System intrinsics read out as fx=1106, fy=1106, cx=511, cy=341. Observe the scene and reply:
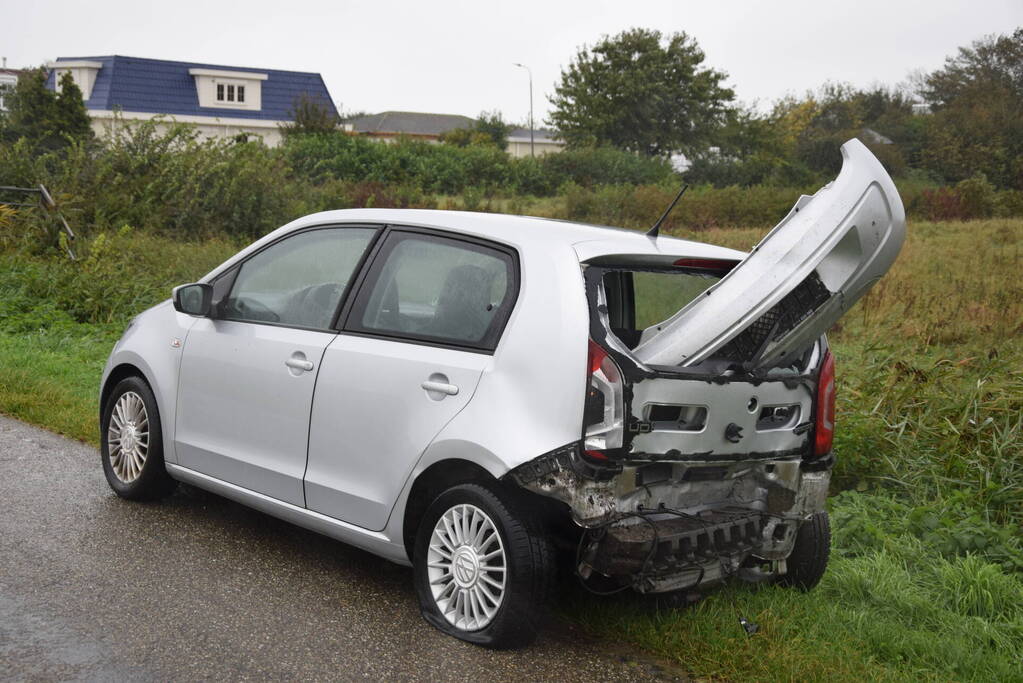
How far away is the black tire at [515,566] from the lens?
4.09 meters

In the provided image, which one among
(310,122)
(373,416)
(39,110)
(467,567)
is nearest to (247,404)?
(373,416)

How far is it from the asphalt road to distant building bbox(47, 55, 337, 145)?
5422 cm

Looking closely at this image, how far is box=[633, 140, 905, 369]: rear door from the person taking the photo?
387 centimetres

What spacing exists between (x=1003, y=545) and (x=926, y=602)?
1147mm

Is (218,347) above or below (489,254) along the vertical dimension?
below

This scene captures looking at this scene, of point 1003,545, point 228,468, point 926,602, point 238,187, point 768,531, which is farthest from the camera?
point 238,187

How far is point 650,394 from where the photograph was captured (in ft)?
13.0

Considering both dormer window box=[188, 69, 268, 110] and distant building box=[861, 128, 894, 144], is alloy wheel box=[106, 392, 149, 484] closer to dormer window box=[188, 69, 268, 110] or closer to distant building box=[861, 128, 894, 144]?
distant building box=[861, 128, 894, 144]

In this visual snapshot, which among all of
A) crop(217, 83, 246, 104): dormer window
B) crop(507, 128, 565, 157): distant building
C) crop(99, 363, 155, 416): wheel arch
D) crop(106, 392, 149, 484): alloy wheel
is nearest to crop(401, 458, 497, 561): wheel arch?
crop(106, 392, 149, 484): alloy wheel

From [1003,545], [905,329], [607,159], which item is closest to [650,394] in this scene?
[1003,545]

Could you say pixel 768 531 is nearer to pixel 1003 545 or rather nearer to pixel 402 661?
pixel 402 661

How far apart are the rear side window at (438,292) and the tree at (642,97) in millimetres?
58176

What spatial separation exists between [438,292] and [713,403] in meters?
1.27

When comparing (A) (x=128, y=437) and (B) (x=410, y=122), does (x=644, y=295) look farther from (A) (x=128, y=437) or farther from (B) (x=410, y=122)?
(B) (x=410, y=122)
